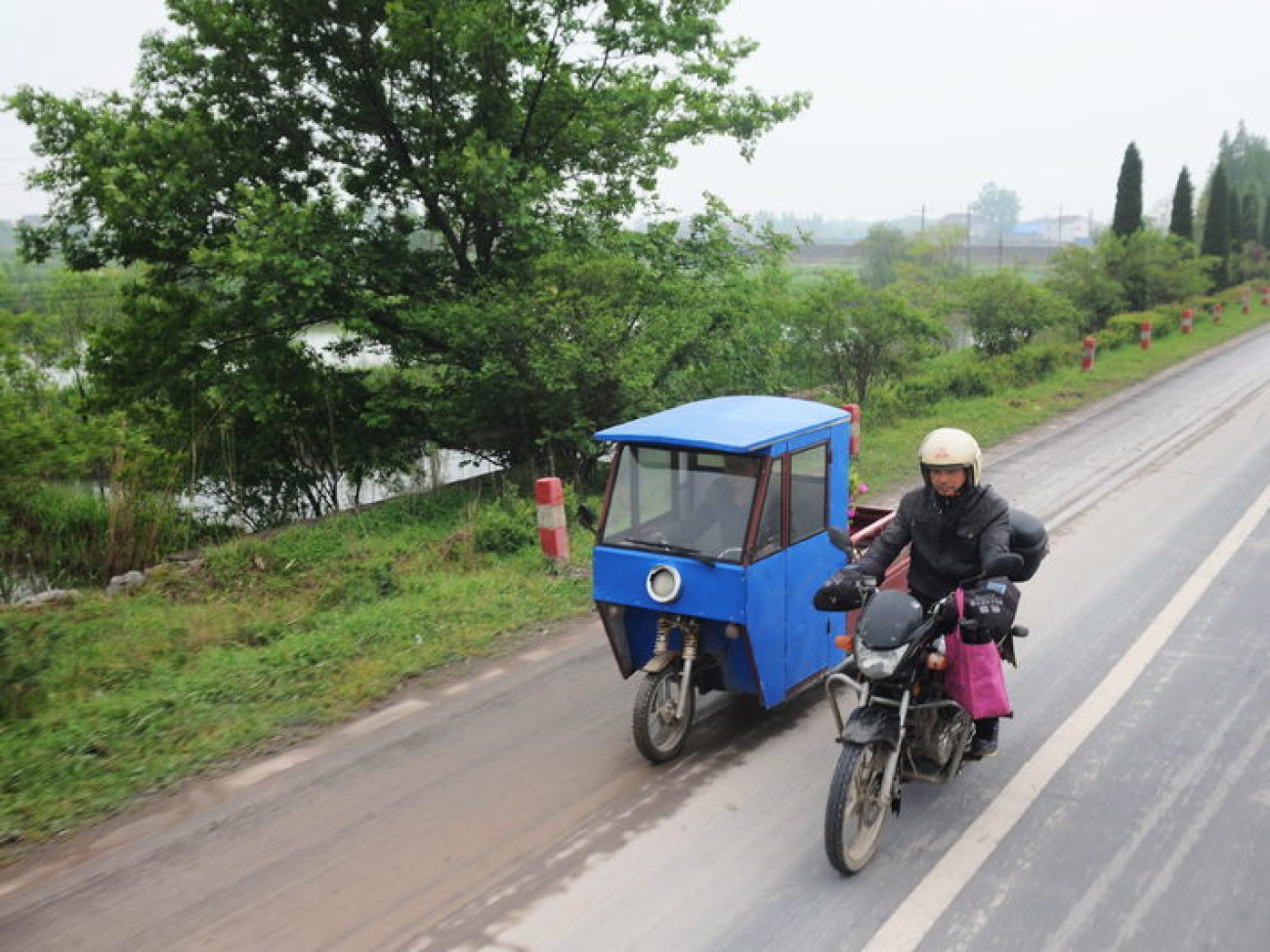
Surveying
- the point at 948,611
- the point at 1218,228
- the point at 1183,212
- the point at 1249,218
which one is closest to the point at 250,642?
the point at 948,611

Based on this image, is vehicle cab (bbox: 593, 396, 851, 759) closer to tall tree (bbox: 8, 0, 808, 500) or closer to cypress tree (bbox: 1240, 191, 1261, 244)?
tall tree (bbox: 8, 0, 808, 500)

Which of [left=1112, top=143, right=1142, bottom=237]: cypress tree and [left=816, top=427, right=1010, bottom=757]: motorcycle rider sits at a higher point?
[left=1112, top=143, right=1142, bottom=237]: cypress tree

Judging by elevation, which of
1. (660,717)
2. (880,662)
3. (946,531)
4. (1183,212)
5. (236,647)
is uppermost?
(1183,212)

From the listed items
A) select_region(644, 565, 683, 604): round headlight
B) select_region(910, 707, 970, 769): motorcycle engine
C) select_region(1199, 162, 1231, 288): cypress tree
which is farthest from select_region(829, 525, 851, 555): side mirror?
select_region(1199, 162, 1231, 288): cypress tree

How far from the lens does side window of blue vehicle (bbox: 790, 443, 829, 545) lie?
5723mm

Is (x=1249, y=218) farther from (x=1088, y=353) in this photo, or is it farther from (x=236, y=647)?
(x=236, y=647)

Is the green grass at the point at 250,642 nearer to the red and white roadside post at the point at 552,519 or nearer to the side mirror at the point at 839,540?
the red and white roadside post at the point at 552,519

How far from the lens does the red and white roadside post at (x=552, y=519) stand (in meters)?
9.03

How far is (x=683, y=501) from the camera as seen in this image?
5695 millimetres

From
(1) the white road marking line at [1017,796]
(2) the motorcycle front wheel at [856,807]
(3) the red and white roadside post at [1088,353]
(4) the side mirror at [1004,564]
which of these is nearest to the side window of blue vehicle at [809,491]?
(4) the side mirror at [1004,564]

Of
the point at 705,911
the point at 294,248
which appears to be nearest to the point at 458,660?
the point at 705,911

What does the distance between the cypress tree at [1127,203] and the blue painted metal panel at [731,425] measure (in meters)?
35.5

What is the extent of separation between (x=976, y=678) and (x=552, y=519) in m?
4.79

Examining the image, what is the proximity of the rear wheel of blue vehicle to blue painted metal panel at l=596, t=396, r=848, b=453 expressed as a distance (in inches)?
48.8
